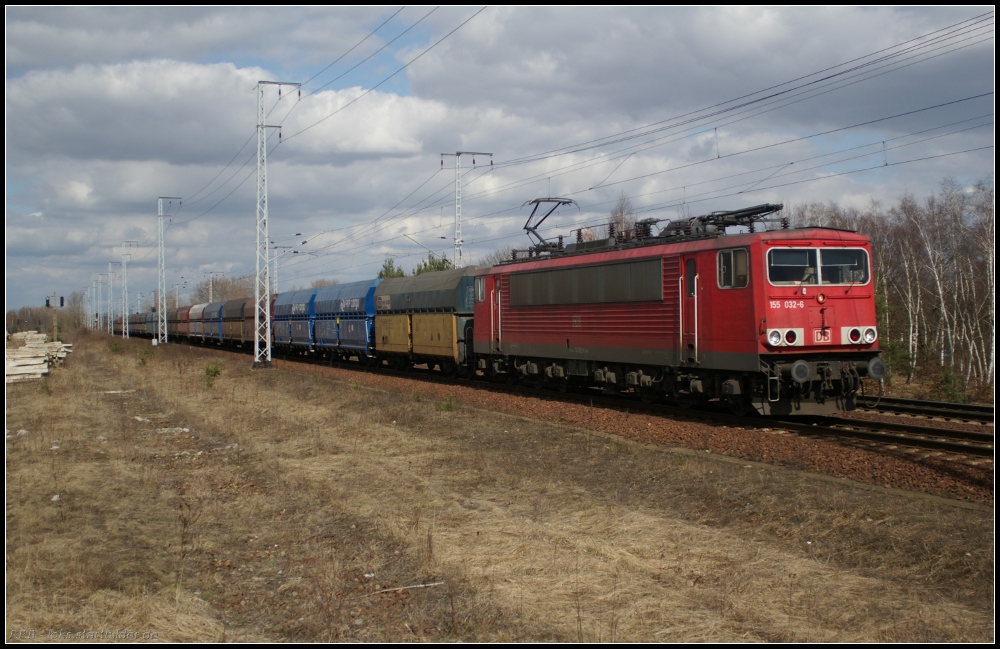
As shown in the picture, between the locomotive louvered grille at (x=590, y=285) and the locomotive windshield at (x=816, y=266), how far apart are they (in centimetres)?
275

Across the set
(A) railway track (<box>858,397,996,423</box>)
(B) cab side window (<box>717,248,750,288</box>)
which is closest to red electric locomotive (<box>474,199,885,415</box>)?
(B) cab side window (<box>717,248,750,288</box>)

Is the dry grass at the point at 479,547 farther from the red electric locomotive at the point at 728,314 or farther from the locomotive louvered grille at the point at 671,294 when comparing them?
the locomotive louvered grille at the point at 671,294

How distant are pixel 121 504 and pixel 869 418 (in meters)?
13.6

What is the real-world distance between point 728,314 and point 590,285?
4.50 meters

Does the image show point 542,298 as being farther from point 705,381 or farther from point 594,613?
point 594,613

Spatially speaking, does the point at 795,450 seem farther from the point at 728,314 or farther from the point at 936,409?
the point at 936,409

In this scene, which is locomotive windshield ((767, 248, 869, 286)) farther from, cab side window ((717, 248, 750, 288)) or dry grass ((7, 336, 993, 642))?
dry grass ((7, 336, 993, 642))

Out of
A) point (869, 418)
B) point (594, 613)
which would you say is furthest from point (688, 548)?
point (869, 418)

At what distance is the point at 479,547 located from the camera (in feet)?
25.9

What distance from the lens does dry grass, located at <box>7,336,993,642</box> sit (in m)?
6.03

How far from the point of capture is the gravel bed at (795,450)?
1005cm

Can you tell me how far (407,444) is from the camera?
14.2 meters

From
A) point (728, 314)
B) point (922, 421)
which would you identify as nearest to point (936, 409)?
point (922, 421)

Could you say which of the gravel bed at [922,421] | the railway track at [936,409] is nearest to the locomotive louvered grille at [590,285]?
the gravel bed at [922,421]
